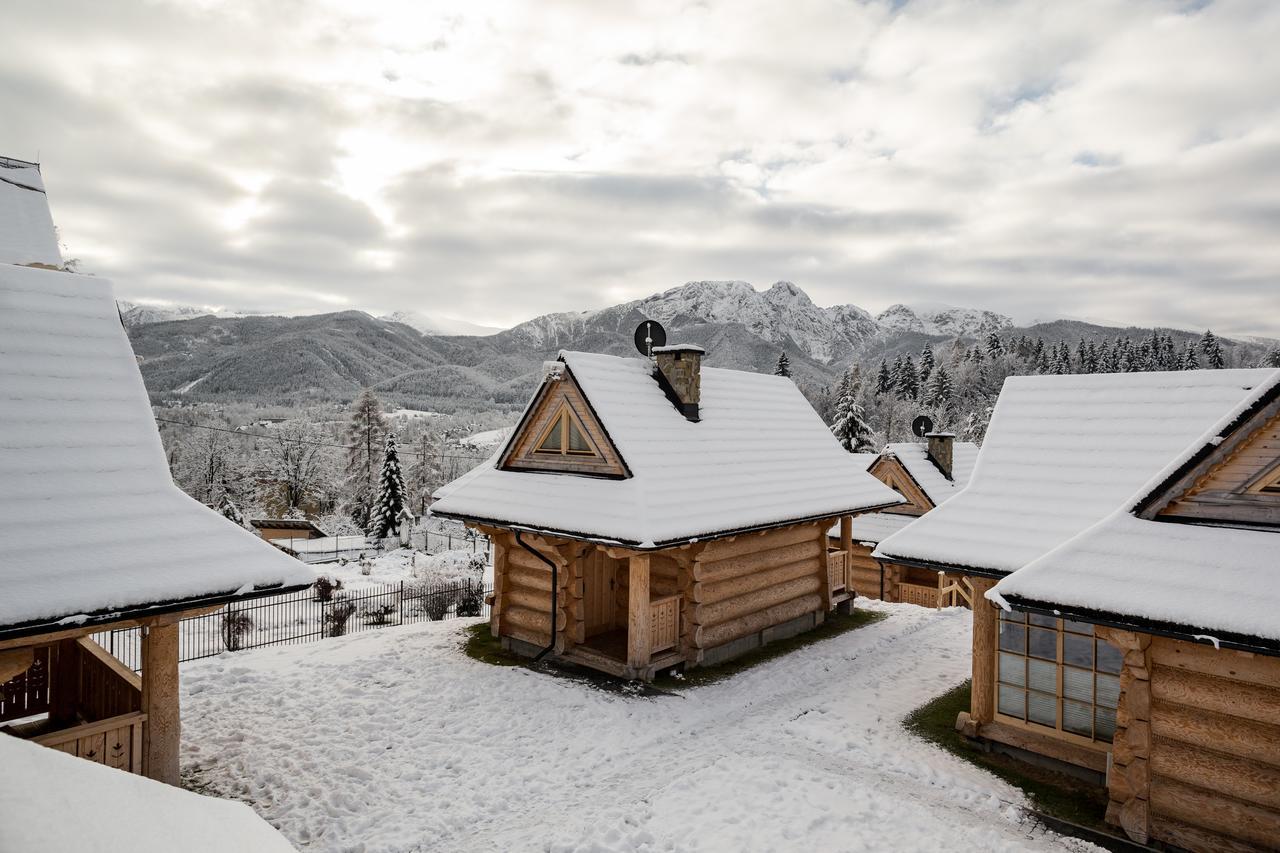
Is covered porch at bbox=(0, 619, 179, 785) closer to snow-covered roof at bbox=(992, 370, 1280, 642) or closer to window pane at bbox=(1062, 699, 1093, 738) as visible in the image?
snow-covered roof at bbox=(992, 370, 1280, 642)

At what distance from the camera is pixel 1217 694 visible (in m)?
7.11

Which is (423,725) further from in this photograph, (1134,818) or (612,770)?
(1134,818)

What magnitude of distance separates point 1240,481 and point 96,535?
452 inches

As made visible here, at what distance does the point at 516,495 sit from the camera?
13.9m

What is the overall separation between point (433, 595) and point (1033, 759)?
662 inches

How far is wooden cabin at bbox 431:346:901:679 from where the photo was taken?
12.4 m

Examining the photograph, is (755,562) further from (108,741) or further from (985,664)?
(108,741)

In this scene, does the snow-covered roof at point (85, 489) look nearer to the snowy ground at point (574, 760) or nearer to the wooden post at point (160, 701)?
the wooden post at point (160, 701)

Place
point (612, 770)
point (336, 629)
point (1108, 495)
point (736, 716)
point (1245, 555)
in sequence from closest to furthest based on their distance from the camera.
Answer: point (1245, 555) < point (612, 770) < point (1108, 495) < point (736, 716) < point (336, 629)

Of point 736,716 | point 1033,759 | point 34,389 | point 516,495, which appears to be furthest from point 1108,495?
point 34,389

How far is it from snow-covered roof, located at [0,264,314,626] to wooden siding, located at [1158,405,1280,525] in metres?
9.59

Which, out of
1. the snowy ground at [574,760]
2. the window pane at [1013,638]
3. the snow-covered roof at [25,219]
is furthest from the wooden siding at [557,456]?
the snow-covered roof at [25,219]

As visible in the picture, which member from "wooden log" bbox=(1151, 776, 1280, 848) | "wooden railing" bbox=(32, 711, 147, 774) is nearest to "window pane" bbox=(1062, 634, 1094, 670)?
"wooden log" bbox=(1151, 776, 1280, 848)

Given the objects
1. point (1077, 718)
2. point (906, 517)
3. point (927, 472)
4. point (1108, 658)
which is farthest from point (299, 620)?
point (927, 472)
